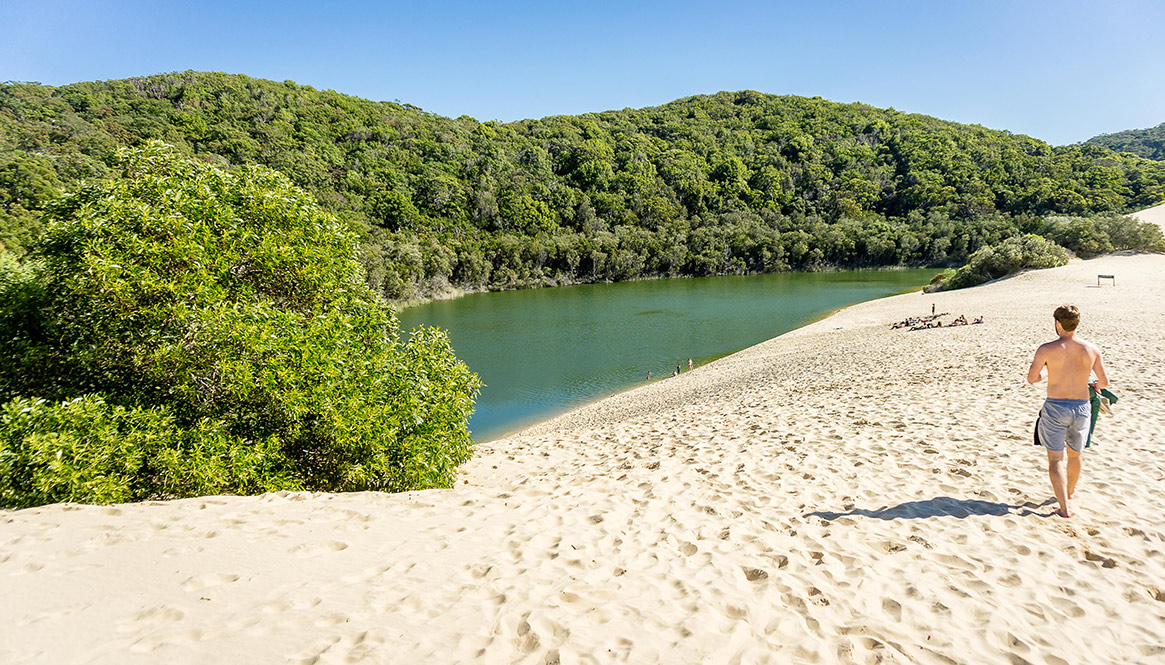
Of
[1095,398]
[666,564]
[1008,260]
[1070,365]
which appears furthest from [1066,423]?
[1008,260]

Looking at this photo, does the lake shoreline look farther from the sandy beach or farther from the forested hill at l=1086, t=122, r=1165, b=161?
the forested hill at l=1086, t=122, r=1165, b=161

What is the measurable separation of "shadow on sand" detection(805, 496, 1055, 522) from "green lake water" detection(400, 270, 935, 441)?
11.7m

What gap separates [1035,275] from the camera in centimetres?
4416

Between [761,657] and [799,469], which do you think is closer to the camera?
[761,657]

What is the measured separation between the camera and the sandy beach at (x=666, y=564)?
3.82m

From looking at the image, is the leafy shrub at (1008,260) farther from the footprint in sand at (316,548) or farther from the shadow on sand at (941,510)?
the footprint in sand at (316,548)

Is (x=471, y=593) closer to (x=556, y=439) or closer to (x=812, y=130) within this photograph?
(x=556, y=439)

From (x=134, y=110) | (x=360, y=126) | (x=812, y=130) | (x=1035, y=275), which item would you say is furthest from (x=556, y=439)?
(x=812, y=130)

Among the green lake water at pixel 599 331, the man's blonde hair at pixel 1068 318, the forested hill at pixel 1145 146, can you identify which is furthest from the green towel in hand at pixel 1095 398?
the forested hill at pixel 1145 146

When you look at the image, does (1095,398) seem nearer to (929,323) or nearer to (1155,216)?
(929,323)

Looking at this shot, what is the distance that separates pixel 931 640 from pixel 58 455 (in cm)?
901

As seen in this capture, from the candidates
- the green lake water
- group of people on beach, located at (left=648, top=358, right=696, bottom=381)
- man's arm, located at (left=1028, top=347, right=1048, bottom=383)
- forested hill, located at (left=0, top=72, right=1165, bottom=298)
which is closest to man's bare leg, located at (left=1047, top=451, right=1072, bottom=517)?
man's arm, located at (left=1028, top=347, right=1048, bottom=383)

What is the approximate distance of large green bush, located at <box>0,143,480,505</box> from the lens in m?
6.75

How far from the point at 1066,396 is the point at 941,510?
1797 millimetres
